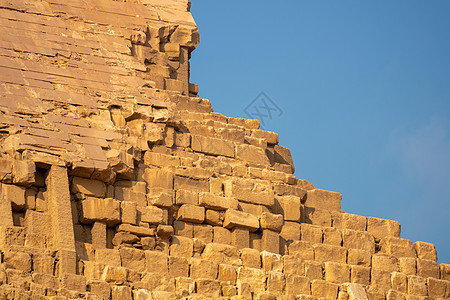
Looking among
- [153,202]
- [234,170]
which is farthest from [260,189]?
[153,202]

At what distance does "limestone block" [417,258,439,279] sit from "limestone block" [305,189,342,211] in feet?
7.04

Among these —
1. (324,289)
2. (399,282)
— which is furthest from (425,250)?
(324,289)

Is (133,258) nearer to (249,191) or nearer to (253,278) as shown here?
(253,278)

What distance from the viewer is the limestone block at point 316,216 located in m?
26.8

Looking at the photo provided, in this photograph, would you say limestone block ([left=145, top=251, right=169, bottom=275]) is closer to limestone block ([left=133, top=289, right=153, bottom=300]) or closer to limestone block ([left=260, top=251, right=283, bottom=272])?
limestone block ([left=133, top=289, right=153, bottom=300])

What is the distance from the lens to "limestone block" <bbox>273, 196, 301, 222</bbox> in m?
26.2

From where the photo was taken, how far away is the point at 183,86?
93.4 feet

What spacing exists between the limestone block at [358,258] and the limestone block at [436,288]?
1387 mm

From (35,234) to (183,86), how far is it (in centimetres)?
704

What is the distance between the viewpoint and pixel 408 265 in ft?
88.2

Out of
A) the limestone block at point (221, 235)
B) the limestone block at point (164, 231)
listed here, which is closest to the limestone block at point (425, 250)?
the limestone block at point (221, 235)

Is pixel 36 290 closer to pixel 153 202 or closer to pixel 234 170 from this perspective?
pixel 153 202

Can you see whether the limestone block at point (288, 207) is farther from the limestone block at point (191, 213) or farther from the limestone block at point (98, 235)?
the limestone block at point (98, 235)

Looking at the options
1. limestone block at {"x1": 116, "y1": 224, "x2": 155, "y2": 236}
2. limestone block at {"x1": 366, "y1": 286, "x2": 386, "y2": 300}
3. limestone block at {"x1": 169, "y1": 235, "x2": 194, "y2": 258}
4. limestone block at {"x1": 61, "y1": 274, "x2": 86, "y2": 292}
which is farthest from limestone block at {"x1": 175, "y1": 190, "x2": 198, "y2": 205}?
limestone block at {"x1": 366, "y1": 286, "x2": 386, "y2": 300}
